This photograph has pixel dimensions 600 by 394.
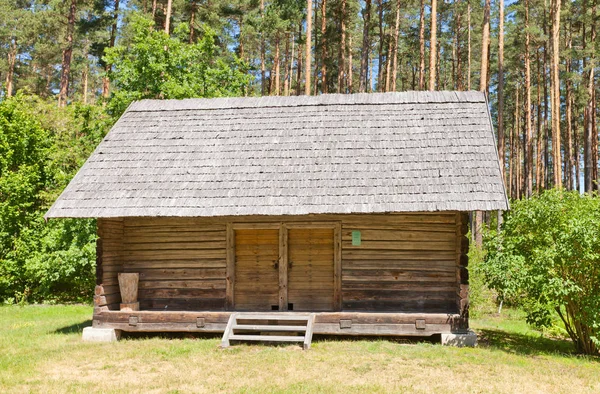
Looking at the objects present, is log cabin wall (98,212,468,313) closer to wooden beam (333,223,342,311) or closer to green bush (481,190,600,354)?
wooden beam (333,223,342,311)

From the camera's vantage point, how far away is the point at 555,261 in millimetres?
9203

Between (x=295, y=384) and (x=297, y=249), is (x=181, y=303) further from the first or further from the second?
(x=295, y=384)

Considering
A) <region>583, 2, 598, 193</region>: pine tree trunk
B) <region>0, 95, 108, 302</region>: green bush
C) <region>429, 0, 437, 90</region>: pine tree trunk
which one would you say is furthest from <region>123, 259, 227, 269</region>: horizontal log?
<region>583, 2, 598, 193</region>: pine tree trunk

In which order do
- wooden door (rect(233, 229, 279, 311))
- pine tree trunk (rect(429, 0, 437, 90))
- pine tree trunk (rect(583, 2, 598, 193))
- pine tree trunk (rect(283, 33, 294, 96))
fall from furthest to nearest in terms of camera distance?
pine tree trunk (rect(283, 33, 294, 96)) → pine tree trunk (rect(583, 2, 598, 193)) → pine tree trunk (rect(429, 0, 437, 90)) → wooden door (rect(233, 229, 279, 311))

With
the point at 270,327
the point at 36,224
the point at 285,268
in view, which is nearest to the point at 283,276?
the point at 285,268

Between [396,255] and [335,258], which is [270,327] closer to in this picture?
[335,258]

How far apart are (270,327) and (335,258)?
206cm

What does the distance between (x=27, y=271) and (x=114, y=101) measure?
602cm

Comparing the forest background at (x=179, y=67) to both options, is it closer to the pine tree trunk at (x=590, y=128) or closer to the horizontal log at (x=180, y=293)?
the pine tree trunk at (x=590, y=128)

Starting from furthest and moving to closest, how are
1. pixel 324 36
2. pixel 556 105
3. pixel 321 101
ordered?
1. pixel 324 36
2. pixel 556 105
3. pixel 321 101

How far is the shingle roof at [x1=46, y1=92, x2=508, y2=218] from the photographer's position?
398 inches

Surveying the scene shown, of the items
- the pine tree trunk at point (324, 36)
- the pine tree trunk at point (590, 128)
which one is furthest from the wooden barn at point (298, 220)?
the pine tree trunk at point (590, 128)

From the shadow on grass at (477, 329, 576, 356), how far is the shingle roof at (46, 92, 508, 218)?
271 cm

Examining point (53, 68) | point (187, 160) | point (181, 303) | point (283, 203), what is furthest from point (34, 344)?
point (53, 68)
